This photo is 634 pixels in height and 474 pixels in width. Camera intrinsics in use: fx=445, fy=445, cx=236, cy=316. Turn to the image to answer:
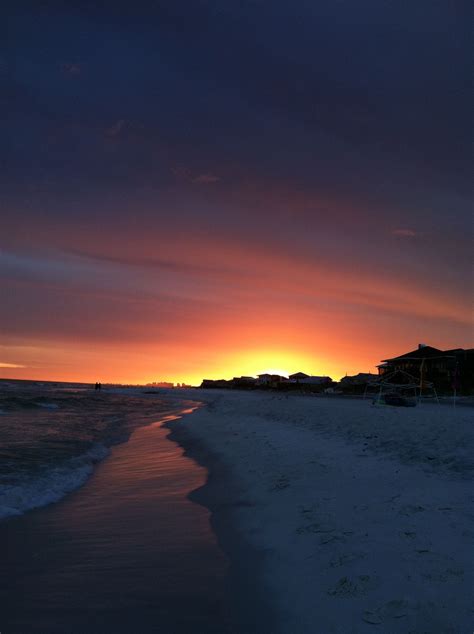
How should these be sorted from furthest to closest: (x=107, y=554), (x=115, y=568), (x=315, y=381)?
(x=315, y=381)
(x=107, y=554)
(x=115, y=568)

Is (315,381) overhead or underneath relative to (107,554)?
overhead

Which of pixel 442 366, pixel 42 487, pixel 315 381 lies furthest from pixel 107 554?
pixel 315 381

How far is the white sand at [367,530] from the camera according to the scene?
4895mm

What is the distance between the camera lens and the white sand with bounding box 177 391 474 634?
4.89 meters

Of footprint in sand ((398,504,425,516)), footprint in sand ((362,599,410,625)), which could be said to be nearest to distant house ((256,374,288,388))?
footprint in sand ((398,504,425,516))

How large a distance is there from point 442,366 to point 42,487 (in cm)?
7614

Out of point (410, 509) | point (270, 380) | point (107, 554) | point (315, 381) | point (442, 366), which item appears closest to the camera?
point (107, 554)

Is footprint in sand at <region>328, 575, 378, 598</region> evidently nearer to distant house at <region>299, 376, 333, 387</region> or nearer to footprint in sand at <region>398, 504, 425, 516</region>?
footprint in sand at <region>398, 504, 425, 516</region>

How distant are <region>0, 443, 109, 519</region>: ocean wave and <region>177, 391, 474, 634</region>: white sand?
4854 mm

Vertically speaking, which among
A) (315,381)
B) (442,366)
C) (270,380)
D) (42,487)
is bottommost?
(42,487)

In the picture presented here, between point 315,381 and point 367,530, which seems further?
point 315,381

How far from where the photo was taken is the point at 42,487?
1203cm

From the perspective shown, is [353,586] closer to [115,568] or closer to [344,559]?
[344,559]

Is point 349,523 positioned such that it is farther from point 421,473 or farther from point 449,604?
point 421,473
